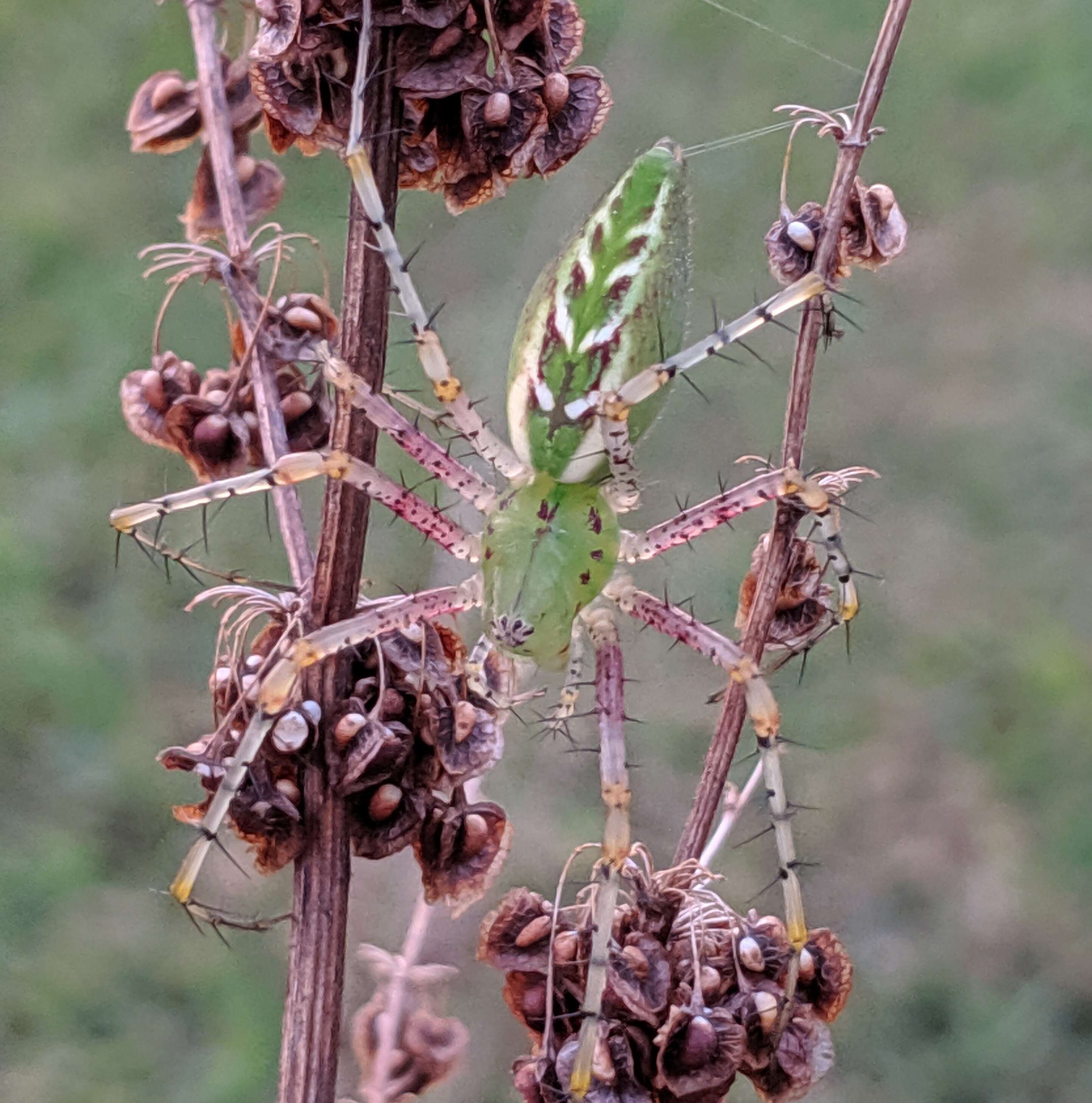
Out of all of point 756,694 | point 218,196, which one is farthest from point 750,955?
point 218,196

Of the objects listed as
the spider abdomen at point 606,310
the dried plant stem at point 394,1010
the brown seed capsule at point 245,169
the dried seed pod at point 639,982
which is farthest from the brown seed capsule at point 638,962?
the brown seed capsule at point 245,169

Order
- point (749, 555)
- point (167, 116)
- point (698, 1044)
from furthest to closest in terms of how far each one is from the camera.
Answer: point (749, 555) → point (167, 116) → point (698, 1044)

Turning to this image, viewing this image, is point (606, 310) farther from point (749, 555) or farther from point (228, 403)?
point (749, 555)

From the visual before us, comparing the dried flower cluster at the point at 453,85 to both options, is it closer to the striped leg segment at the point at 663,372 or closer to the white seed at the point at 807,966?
the striped leg segment at the point at 663,372

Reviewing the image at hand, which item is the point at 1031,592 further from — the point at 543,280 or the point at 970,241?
the point at 543,280

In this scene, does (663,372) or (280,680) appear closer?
(280,680)

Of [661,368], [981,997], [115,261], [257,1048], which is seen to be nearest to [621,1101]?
[661,368]
